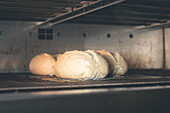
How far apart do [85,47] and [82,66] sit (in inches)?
142

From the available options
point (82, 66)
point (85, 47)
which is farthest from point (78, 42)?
point (82, 66)

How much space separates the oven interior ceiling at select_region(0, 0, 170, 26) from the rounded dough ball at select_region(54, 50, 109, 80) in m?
1.15

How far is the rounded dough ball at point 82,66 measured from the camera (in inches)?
212

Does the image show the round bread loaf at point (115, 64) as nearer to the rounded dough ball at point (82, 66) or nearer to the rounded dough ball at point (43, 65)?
the rounded dough ball at point (82, 66)

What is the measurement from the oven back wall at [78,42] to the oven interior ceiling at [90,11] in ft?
1.06

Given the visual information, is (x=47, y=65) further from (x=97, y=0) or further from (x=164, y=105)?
(x=164, y=105)

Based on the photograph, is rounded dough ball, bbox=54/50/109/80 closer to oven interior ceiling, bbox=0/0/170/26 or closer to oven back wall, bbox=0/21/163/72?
oven interior ceiling, bbox=0/0/170/26

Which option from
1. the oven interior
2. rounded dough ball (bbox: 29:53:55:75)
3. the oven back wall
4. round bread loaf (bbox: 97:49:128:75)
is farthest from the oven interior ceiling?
rounded dough ball (bbox: 29:53:55:75)

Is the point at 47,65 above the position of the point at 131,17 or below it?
below

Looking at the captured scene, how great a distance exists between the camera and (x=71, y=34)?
29.0 ft

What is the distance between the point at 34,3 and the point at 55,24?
2.26m

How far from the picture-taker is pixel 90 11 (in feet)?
20.4

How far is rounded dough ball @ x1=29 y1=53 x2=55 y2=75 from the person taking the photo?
6477mm

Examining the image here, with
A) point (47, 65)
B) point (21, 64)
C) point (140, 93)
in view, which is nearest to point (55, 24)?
point (21, 64)
